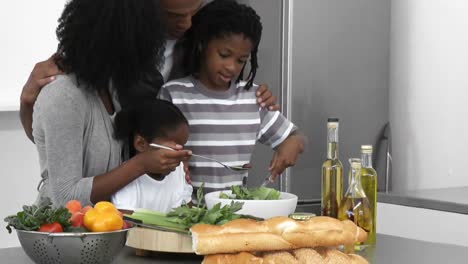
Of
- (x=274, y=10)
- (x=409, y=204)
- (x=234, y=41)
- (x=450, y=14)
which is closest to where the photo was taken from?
(x=234, y=41)

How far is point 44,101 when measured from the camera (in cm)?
191

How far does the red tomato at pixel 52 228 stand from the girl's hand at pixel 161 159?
463 millimetres

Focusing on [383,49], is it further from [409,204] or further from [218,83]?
[218,83]

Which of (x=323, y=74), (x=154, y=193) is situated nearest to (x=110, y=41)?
(x=154, y=193)

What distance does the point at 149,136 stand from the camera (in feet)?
6.51

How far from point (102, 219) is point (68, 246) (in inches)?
3.0

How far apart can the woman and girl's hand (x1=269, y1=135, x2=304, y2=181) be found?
37 centimetres

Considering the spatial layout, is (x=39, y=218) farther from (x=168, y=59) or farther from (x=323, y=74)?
(x=323, y=74)

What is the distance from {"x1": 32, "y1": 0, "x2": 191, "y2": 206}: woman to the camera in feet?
6.15

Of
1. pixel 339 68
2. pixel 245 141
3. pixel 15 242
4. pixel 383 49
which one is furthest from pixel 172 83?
pixel 15 242

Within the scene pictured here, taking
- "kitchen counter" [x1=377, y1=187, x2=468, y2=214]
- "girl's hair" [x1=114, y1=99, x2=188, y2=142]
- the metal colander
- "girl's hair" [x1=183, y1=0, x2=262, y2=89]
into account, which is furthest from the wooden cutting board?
"kitchen counter" [x1=377, y1=187, x2=468, y2=214]

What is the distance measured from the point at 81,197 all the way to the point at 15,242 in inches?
77.5

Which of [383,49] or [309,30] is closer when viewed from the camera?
[309,30]

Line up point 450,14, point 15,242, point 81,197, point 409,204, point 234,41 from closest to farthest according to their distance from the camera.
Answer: point 81,197 < point 234,41 < point 409,204 < point 450,14 < point 15,242
